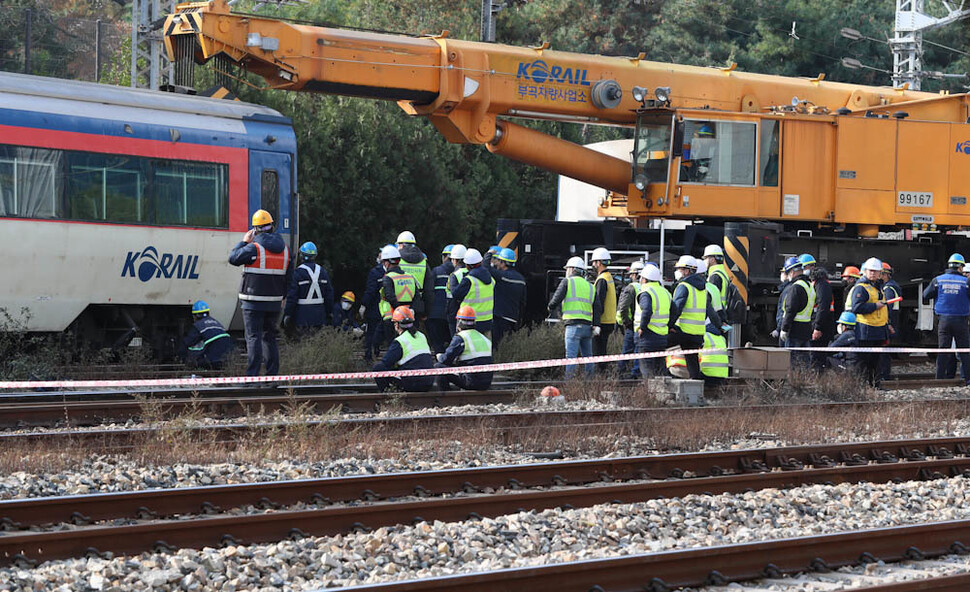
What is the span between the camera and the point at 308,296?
1451 centimetres

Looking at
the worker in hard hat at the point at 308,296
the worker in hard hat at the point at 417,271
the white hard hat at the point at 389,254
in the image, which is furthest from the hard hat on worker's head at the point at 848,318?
the worker in hard hat at the point at 308,296

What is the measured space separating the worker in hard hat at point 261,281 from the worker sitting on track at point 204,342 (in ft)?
4.61

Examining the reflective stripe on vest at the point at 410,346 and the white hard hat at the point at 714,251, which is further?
the white hard hat at the point at 714,251

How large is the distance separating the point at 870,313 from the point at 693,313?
303 cm

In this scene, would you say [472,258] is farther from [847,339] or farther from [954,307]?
[954,307]

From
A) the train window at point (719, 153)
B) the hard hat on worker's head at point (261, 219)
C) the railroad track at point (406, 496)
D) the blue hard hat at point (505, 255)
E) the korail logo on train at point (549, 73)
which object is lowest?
the railroad track at point (406, 496)

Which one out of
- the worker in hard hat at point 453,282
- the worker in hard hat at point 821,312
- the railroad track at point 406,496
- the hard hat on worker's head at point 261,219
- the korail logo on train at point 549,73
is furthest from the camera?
the korail logo on train at point 549,73

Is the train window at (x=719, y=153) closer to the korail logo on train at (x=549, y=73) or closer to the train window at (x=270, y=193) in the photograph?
the korail logo on train at (x=549, y=73)

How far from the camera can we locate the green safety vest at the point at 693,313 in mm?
13688

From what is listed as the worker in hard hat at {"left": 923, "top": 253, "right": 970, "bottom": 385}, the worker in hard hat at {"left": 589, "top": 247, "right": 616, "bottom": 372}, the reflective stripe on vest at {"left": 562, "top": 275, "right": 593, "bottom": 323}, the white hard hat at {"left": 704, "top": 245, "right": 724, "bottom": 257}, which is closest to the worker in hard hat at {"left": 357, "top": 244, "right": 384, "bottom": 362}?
the reflective stripe on vest at {"left": 562, "top": 275, "right": 593, "bottom": 323}

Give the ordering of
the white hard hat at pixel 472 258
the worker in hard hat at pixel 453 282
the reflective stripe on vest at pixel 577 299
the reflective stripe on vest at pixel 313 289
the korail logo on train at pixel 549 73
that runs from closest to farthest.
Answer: the reflective stripe on vest at pixel 313 289 → the reflective stripe on vest at pixel 577 299 → the white hard hat at pixel 472 258 → the worker in hard hat at pixel 453 282 → the korail logo on train at pixel 549 73

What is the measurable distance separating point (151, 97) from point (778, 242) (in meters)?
8.81

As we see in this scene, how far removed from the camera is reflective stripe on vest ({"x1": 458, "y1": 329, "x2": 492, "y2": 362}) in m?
12.9

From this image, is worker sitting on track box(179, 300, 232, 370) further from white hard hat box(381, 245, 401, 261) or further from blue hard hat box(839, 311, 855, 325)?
blue hard hat box(839, 311, 855, 325)
